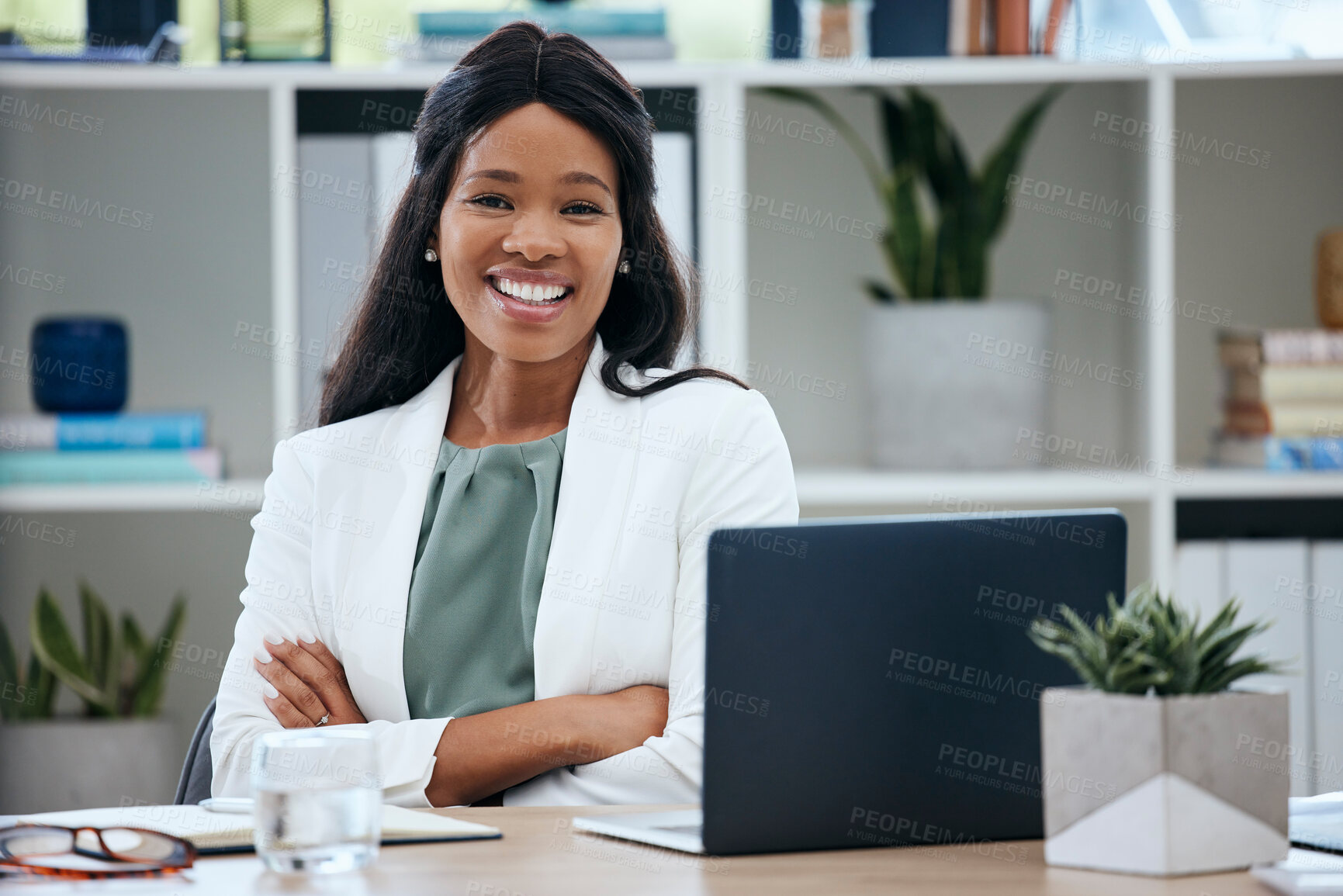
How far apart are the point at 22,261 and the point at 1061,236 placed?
208 centimetres

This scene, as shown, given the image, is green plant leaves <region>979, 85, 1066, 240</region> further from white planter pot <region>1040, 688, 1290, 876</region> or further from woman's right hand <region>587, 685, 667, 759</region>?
white planter pot <region>1040, 688, 1290, 876</region>

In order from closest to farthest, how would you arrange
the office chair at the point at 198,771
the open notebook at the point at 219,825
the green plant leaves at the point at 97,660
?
the open notebook at the point at 219,825, the office chair at the point at 198,771, the green plant leaves at the point at 97,660

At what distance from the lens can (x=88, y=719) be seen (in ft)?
8.64

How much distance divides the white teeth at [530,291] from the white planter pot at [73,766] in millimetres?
1350

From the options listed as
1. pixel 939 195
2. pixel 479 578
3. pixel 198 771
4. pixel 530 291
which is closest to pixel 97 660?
pixel 198 771

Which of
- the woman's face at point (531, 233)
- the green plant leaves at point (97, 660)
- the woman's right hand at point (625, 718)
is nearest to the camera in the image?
the woman's right hand at point (625, 718)

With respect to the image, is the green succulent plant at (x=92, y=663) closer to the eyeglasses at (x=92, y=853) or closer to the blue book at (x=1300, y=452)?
the eyeglasses at (x=92, y=853)

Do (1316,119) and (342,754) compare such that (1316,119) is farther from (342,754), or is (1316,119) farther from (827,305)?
(342,754)

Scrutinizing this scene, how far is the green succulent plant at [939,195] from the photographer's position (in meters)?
2.62

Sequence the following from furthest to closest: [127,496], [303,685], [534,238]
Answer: [127,496]
[534,238]
[303,685]

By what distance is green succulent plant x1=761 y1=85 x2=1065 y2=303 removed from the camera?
262 centimetres

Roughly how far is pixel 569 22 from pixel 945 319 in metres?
0.87

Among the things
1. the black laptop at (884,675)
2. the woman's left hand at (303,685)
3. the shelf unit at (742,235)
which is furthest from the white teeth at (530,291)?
the black laptop at (884,675)

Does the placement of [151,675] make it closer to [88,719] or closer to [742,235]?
[88,719]
